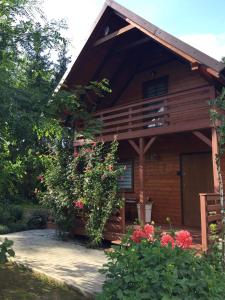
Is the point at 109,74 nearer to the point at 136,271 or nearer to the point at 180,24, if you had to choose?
the point at 180,24

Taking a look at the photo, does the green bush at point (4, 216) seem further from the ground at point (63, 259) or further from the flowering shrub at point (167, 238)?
the flowering shrub at point (167, 238)

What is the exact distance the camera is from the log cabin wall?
433 inches

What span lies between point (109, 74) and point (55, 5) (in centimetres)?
573

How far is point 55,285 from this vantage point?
6105mm

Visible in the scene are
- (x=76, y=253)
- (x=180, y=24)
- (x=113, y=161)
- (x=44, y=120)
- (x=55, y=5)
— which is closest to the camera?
(x=44, y=120)

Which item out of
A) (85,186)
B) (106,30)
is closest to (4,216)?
(85,186)

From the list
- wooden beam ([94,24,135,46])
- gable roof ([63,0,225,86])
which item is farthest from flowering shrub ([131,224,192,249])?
wooden beam ([94,24,135,46])

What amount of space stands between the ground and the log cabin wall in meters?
3.21

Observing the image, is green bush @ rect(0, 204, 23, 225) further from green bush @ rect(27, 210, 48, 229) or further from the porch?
the porch

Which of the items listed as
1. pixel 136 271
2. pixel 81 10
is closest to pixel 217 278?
pixel 136 271

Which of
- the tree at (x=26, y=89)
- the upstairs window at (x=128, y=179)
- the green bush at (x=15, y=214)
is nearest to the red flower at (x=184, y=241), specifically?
the tree at (x=26, y=89)

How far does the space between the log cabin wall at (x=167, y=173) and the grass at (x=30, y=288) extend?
5632 mm

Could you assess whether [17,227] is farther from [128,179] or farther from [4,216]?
[128,179]

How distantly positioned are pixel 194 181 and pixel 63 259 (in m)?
4.89
